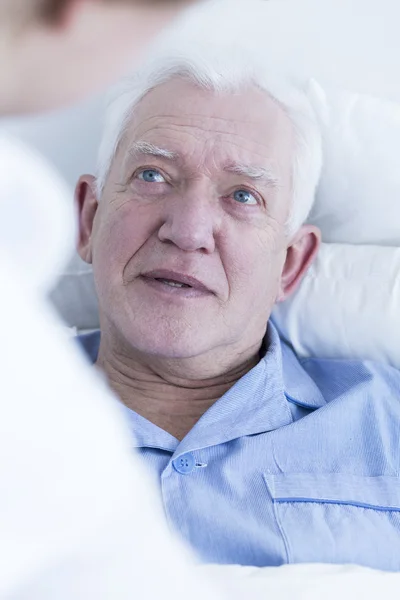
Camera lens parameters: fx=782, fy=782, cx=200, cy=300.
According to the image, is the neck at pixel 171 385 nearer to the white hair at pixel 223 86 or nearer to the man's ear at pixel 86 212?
the man's ear at pixel 86 212

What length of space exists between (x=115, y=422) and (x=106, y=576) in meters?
0.09

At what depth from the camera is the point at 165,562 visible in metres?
0.47

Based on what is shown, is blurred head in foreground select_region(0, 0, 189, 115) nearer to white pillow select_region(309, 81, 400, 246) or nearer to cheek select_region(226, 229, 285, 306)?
cheek select_region(226, 229, 285, 306)

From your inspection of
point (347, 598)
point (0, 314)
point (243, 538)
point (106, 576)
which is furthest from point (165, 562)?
point (243, 538)

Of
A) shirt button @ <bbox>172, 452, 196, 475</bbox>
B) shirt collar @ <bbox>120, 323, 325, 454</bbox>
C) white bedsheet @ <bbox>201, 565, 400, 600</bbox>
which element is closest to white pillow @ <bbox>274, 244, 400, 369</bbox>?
shirt collar @ <bbox>120, 323, 325, 454</bbox>

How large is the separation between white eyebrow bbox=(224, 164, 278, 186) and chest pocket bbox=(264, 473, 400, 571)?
55 cm

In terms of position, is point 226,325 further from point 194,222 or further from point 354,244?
point 354,244

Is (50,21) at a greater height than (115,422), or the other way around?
(50,21)

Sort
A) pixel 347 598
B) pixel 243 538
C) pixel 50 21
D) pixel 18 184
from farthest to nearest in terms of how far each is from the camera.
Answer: pixel 243 538 → pixel 347 598 → pixel 18 184 → pixel 50 21

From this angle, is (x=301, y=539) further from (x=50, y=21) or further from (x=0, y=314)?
(x=50, y=21)

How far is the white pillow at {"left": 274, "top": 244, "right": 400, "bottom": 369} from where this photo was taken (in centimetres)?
158

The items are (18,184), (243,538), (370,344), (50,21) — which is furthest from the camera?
(370,344)

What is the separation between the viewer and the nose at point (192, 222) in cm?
135

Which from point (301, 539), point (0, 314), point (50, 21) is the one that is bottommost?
point (301, 539)
